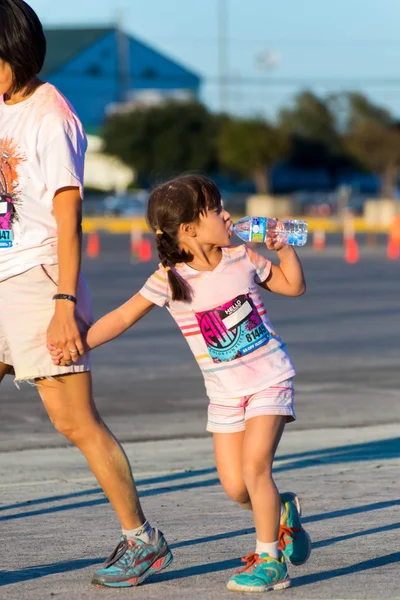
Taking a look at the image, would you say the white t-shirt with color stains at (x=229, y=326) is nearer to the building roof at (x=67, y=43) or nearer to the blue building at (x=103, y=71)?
the blue building at (x=103, y=71)

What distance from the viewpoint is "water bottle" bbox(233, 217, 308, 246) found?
4.54 m

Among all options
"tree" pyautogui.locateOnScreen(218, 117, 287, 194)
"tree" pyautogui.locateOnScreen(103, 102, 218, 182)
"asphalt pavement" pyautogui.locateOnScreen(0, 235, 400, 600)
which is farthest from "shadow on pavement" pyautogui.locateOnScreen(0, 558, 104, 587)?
"tree" pyautogui.locateOnScreen(103, 102, 218, 182)

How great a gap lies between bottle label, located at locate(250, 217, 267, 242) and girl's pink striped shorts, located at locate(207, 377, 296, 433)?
525mm

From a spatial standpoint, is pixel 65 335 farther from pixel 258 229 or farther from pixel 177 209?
pixel 258 229

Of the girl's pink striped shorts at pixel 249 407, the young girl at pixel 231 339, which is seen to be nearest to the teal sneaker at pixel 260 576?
the young girl at pixel 231 339

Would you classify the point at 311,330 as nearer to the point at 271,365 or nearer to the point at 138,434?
the point at 138,434

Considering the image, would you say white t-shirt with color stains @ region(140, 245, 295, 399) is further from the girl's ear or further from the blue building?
the blue building

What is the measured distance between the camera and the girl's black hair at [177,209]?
4.52 m

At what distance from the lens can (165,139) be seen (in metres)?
84.2

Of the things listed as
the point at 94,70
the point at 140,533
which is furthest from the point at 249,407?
the point at 94,70

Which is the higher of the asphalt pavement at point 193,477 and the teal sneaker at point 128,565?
the teal sneaker at point 128,565

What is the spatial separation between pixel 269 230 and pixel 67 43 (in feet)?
360

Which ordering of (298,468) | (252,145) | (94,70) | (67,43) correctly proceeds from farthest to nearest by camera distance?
(67,43), (94,70), (252,145), (298,468)

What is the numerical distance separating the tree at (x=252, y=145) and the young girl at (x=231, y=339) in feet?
233
